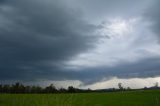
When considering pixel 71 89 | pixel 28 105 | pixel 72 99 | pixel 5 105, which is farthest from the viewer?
pixel 71 89

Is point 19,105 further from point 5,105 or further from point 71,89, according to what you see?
point 71,89

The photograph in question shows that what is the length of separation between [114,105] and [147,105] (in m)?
5.08

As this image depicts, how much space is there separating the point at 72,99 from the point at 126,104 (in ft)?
92.2

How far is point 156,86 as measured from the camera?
90875 mm

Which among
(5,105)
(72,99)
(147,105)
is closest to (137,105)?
(147,105)

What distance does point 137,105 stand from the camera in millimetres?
44500

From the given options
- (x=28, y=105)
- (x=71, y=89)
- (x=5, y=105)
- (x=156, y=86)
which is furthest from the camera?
(x=71, y=89)

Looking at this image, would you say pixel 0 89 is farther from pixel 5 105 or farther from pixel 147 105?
pixel 5 105

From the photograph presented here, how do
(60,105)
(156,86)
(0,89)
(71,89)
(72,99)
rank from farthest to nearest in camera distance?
1. (71,89)
2. (0,89)
3. (156,86)
4. (72,99)
5. (60,105)

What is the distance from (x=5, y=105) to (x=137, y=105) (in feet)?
69.6

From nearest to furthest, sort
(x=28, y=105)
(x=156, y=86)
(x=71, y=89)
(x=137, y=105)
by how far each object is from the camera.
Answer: (x=28, y=105) < (x=137, y=105) < (x=156, y=86) < (x=71, y=89)

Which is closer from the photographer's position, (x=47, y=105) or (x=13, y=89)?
(x=47, y=105)

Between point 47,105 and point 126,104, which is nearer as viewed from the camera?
point 47,105

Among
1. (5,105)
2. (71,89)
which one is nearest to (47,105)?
(5,105)
